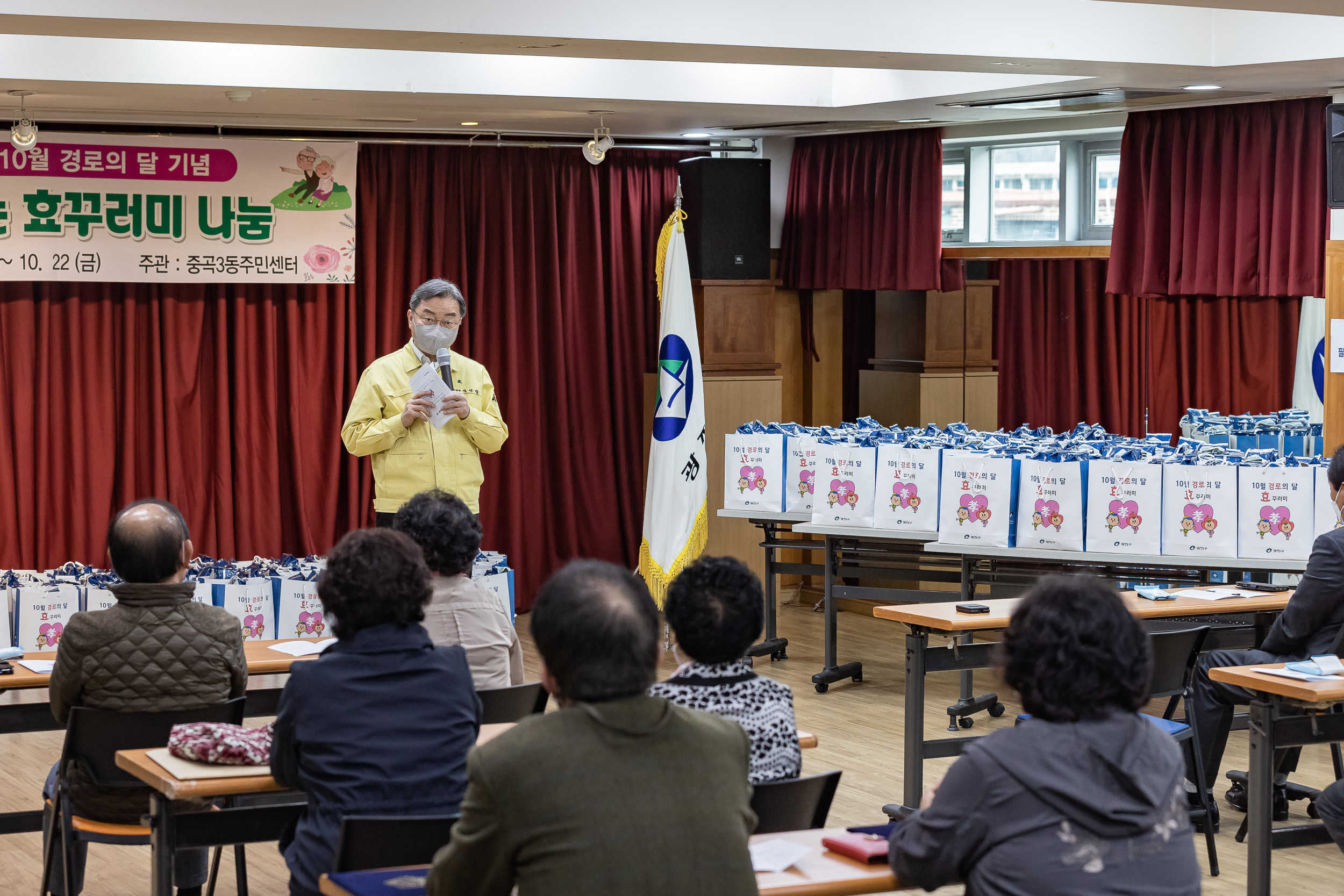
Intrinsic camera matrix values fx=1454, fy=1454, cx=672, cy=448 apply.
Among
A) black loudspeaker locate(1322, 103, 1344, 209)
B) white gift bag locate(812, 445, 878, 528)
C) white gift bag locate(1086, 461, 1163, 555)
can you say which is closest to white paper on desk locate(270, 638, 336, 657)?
white gift bag locate(812, 445, 878, 528)

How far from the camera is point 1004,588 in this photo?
19.8ft

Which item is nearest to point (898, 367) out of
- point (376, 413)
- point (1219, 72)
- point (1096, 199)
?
point (1096, 199)

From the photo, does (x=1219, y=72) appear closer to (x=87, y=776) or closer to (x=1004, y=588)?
(x=1004, y=588)


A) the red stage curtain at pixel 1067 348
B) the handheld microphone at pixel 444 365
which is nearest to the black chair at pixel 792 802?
the handheld microphone at pixel 444 365

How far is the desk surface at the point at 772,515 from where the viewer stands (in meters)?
6.46

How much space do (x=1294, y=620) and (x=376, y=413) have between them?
3.16 m

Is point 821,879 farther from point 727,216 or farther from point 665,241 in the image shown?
point 727,216

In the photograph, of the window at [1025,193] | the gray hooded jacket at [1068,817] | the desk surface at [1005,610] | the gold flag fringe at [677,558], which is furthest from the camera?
the window at [1025,193]

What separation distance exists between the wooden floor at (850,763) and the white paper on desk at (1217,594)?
0.65 meters

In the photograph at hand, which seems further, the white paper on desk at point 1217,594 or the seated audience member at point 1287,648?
the white paper on desk at point 1217,594

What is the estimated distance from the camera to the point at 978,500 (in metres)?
5.82

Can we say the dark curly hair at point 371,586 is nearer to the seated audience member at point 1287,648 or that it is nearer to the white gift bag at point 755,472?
the seated audience member at point 1287,648

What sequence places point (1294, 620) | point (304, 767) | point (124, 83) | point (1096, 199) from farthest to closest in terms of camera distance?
point (1096, 199) < point (124, 83) < point (1294, 620) < point (304, 767)

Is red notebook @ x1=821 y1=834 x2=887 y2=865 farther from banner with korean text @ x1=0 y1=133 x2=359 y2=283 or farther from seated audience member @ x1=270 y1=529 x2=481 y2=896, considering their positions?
banner with korean text @ x1=0 y1=133 x2=359 y2=283
